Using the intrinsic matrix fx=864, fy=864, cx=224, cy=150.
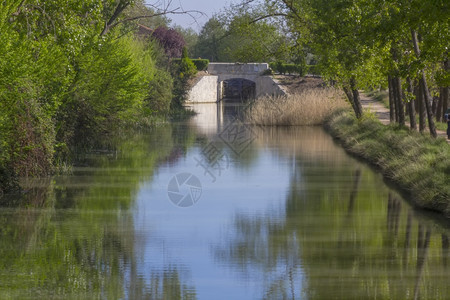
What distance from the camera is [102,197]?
63.8ft

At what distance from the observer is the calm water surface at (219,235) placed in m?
11.3

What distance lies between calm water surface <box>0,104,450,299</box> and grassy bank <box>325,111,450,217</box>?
0.43 m

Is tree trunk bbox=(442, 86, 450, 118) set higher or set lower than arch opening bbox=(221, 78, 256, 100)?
lower

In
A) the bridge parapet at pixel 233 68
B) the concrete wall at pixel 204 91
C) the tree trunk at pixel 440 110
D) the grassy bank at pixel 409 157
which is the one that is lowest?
the grassy bank at pixel 409 157

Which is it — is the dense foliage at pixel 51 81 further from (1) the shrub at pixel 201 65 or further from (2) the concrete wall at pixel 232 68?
(1) the shrub at pixel 201 65

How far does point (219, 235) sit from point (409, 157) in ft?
27.6

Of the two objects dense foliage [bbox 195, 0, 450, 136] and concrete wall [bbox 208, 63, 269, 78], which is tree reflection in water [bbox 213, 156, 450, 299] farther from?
concrete wall [bbox 208, 63, 269, 78]

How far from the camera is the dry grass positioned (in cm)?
4412

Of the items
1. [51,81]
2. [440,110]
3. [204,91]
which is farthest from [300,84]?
[51,81]

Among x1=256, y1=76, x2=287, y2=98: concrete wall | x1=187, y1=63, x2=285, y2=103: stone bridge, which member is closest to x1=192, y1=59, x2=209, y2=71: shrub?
x1=187, y1=63, x2=285, y2=103: stone bridge

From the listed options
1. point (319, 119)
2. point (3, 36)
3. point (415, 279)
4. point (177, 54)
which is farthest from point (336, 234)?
point (177, 54)

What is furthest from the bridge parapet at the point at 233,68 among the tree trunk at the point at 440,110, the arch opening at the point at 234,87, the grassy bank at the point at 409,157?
the grassy bank at the point at 409,157

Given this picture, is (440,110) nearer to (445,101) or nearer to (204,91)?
(445,101)

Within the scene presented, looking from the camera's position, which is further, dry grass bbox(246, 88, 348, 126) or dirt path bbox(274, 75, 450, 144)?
dirt path bbox(274, 75, 450, 144)
